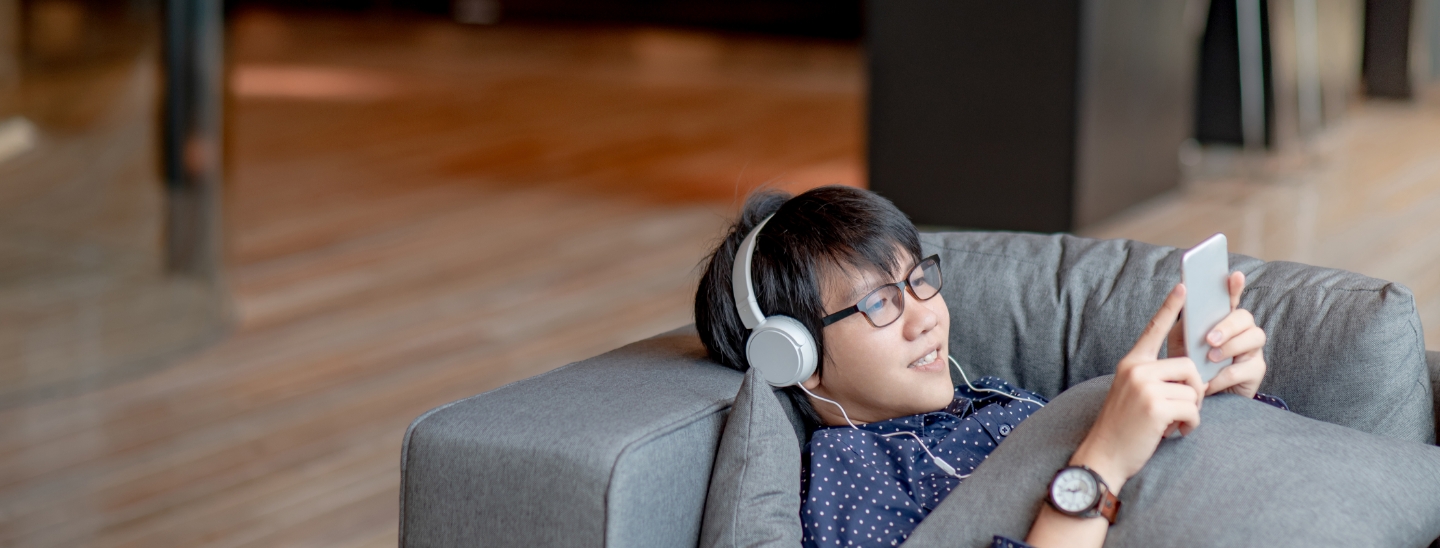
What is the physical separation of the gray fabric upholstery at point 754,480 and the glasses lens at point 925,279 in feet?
0.68

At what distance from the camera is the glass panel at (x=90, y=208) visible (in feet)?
11.2

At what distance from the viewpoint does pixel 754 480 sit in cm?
135

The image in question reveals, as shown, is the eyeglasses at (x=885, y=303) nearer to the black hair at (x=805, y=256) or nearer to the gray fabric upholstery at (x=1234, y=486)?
the black hair at (x=805, y=256)

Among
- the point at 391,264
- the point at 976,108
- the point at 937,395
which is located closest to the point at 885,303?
the point at 937,395

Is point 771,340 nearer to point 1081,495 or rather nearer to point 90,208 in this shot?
point 1081,495

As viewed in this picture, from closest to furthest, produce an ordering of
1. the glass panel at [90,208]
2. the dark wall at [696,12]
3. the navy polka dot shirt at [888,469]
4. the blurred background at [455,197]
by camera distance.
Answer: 1. the navy polka dot shirt at [888,469]
2. the blurred background at [455,197]
3. the glass panel at [90,208]
4. the dark wall at [696,12]

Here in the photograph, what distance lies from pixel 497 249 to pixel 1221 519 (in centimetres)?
364

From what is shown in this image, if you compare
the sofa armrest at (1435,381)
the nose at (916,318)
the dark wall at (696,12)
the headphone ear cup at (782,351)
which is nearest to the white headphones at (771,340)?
the headphone ear cup at (782,351)

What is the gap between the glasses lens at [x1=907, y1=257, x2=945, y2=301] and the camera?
1.49 meters

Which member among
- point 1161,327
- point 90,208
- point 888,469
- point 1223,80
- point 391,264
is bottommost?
point 391,264

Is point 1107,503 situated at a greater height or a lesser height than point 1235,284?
lesser

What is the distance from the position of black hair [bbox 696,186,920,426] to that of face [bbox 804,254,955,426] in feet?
0.04

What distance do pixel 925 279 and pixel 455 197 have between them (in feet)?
13.4

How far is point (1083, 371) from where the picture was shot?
65.8 inches
